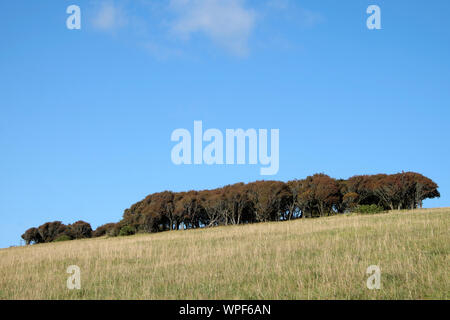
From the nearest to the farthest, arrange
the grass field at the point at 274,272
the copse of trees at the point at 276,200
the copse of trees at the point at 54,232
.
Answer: the grass field at the point at 274,272 → the copse of trees at the point at 276,200 → the copse of trees at the point at 54,232

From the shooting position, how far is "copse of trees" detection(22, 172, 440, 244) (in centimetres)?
4653

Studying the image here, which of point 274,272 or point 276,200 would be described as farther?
point 276,200

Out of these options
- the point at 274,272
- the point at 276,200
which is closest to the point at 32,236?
the point at 276,200

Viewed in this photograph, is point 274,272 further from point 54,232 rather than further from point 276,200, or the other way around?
point 54,232

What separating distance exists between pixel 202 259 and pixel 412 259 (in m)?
7.26

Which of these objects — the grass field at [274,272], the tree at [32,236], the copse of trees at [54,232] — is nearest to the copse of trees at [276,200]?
the copse of trees at [54,232]

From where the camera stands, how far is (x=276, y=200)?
1889 inches

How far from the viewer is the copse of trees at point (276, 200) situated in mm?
46531

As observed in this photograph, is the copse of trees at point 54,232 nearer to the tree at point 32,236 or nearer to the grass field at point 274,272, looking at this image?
the tree at point 32,236

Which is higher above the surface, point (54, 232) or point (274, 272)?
point (274, 272)
